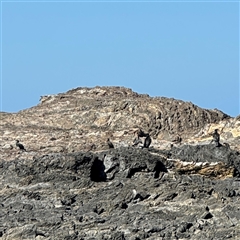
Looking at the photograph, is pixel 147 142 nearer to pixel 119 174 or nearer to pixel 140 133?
pixel 140 133

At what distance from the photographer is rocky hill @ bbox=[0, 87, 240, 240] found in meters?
29.2

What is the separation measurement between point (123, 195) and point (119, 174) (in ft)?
8.19

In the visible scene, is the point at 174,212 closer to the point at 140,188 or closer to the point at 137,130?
the point at 140,188

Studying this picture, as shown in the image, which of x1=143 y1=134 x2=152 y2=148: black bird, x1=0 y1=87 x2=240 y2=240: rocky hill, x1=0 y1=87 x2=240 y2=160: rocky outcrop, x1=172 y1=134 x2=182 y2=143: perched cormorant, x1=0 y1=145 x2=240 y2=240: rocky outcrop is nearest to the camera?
x1=0 y1=145 x2=240 y2=240: rocky outcrop

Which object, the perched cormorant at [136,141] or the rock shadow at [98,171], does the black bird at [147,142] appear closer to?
the perched cormorant at [136,141]

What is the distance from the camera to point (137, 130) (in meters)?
39.3

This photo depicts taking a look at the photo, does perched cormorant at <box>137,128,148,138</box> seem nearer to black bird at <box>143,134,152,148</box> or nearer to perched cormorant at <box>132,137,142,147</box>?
perched cormorant at <box>132,137,142,147</box>

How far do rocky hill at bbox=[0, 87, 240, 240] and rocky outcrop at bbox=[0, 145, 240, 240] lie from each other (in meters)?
0.03

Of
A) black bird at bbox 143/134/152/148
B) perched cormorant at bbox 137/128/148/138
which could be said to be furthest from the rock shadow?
perched cormorant at bbox 137/128/148/138

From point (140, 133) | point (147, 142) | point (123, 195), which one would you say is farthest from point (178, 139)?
point (123, 195)

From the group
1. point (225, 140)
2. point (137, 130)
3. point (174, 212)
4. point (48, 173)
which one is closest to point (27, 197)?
point (48, 173)

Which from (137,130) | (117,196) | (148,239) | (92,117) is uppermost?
(92,117)

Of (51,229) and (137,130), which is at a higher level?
(137,130)

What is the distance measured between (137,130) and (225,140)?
12.7 ft
